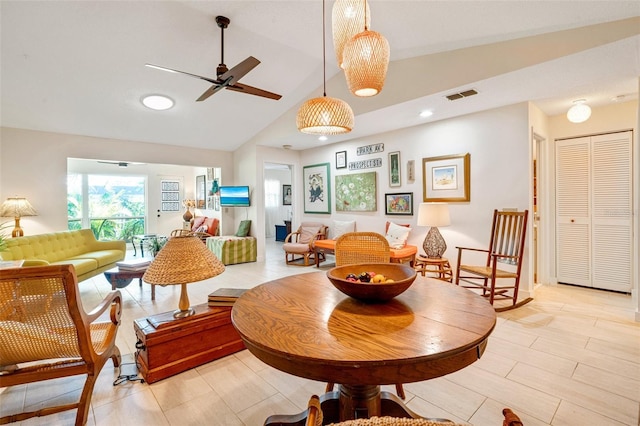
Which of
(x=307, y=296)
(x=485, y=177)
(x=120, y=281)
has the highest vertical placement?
(x=485, y=177)

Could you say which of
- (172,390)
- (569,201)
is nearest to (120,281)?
(172,390)

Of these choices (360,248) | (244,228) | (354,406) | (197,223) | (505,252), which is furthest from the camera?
(197,223)

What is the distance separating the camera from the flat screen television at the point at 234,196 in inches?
240

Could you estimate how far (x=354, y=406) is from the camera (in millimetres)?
1280

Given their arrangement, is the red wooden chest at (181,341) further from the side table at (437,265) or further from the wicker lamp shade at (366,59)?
the side table at (437,265)

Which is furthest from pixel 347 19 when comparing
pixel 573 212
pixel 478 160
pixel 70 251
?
pixel 70 251

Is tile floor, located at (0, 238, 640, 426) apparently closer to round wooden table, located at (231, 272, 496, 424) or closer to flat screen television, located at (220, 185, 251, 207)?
round wooden table, located at (231, 272, 496, 424)

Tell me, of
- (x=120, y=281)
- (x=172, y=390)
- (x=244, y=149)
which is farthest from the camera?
(x=244, y=149)

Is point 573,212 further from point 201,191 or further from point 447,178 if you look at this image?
point 201,191

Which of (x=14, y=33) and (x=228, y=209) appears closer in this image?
(x=14, y=33)

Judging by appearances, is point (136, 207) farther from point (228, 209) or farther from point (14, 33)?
point (14, 33)

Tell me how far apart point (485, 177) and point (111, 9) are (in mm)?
4634

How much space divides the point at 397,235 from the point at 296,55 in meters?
3.00

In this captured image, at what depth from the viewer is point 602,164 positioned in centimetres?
367
